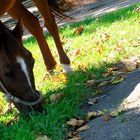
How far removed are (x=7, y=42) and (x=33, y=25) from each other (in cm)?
227

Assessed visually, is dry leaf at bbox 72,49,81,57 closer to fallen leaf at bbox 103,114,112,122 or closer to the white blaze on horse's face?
the white blaze on horse's face

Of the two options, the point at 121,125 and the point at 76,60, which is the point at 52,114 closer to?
the point at 121,125

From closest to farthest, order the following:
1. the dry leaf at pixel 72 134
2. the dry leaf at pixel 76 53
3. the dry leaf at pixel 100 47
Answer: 1. the dry leaf at pixel 72 134
2. the dry leaf at pixel 100 47
3. the dry leaf at pixel 76 53

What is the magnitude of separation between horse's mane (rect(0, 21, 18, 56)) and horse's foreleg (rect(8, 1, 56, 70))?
204 cm

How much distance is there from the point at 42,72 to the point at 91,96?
1.71 m

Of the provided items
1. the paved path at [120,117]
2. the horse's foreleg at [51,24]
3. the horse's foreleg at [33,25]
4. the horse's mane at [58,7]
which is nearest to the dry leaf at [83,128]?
the paved path at [120,117]

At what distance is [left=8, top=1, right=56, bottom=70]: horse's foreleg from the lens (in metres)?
6.45

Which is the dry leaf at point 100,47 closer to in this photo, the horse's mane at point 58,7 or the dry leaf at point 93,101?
the horse's mane at point 58,7

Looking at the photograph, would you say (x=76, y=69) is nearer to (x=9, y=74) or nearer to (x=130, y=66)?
(x=130, y=66)

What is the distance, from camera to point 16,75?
14.0 feet

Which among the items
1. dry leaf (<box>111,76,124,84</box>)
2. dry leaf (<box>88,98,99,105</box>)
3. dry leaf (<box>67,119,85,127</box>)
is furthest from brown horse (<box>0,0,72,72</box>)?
dry leaf (<box>67,119,85,127</box>)

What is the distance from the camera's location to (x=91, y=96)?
5.02 m

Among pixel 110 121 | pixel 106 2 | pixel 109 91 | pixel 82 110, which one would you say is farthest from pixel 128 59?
pixel 106 2

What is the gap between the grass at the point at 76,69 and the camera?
4.27 metres
